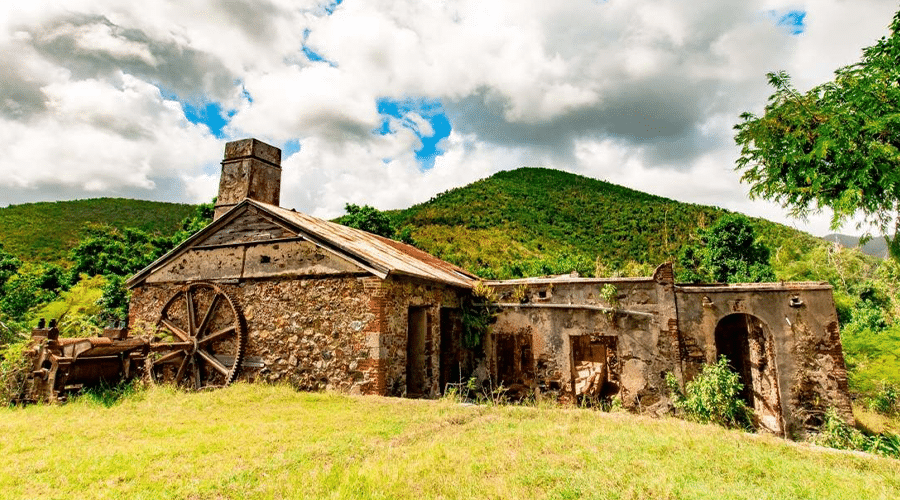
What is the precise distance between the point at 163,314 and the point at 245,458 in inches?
336

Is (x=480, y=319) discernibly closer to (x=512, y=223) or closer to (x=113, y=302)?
(x=113, y=302)

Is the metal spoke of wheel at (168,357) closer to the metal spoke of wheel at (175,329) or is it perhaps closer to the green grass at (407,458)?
the metal spoke of wheel at (175,329)

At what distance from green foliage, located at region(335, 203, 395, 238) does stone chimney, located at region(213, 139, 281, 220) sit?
11.2 meters

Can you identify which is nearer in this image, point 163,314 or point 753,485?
point 753,485

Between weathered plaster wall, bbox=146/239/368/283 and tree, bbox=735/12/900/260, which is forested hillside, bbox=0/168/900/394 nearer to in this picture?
weathered plaster wall, bbox=146/239/368/283

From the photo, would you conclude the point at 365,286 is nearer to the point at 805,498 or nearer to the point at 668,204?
the point at 805,498

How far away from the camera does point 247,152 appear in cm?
1329

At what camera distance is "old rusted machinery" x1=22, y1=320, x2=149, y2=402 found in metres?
9.41

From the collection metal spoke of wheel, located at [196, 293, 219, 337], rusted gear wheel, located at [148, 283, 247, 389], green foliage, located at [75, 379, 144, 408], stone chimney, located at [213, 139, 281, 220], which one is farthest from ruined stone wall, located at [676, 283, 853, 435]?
green foliage, located at [75, 379, 144, 408]

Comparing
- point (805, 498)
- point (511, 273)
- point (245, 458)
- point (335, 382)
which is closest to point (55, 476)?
point (245, 458)

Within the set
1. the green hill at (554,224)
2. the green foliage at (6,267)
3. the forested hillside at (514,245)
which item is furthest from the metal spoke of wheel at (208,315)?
the green foliage at (6,267)

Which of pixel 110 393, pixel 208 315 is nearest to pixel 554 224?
pixel 208 315

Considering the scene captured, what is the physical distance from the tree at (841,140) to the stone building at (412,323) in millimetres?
2195

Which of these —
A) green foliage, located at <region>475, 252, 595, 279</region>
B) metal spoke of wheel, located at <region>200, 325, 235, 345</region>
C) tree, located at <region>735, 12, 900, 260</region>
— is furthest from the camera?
green foliage, located at <region>475, 252, 595, 279</region>
